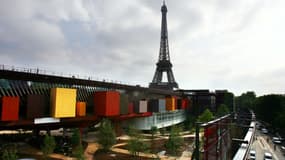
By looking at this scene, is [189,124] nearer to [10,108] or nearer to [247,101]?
[10,108]

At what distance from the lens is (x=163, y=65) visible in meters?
76.1

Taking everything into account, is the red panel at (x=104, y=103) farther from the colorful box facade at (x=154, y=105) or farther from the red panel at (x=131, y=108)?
the colorful box facade at (x=154, y=105)

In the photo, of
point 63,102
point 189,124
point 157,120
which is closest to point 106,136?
point 63,102

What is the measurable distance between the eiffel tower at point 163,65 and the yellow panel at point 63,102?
4829cm

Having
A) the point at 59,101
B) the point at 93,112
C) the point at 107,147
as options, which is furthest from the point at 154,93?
the point at 59,101

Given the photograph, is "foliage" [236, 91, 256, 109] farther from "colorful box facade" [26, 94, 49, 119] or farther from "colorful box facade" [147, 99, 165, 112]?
"colorful box facade" [26, 94, 49, 119]

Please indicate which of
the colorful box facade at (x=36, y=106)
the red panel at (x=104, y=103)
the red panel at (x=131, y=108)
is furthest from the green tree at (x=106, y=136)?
the red panel at (x=131, y=108)

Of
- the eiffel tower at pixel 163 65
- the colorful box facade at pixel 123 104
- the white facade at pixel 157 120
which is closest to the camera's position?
Answer: the colorful box facade at pixel 123 104

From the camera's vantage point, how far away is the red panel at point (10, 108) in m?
21.4

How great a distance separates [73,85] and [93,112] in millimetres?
5053

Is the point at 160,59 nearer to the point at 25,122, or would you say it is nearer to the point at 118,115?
the point at 118,115

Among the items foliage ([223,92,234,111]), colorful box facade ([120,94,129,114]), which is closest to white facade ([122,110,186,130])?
colorful box facade ([120,94,129,114])

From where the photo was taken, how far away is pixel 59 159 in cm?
2425

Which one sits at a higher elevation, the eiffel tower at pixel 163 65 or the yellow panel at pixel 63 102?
the eiffel tower at pixel 163 65
